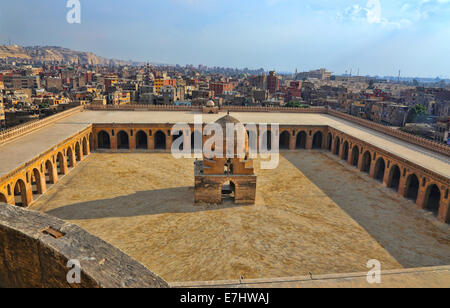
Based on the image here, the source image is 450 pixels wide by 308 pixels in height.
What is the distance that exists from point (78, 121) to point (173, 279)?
27757 mm

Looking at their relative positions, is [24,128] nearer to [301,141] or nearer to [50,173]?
[50,173]

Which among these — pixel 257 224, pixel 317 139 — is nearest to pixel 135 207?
pixel 257 224

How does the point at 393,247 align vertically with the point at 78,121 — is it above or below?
below

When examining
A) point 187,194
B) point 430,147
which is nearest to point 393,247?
point 187,194

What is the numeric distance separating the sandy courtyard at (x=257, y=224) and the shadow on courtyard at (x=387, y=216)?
0.07 meters

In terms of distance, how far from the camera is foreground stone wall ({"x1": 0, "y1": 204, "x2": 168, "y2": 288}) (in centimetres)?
806

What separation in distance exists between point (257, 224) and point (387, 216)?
9092mm

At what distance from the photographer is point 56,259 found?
27.3 ft

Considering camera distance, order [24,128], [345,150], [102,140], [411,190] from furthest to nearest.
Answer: [102,140] → [345,150] → [24,128] → [411,190]

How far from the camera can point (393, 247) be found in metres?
16.9

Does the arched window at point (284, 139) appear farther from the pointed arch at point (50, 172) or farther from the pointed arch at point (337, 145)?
the pointed arch at point (50, 172)

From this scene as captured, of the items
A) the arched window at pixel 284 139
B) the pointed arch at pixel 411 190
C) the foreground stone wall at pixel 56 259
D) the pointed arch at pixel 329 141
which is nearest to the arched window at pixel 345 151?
the pointed arch at pixel 329 141

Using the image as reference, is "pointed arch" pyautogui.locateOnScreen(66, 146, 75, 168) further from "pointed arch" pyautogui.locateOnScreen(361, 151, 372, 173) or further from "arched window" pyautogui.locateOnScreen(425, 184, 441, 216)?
"arched window" pyautogui.locateOnScreen(425, 184, 441, 216)
